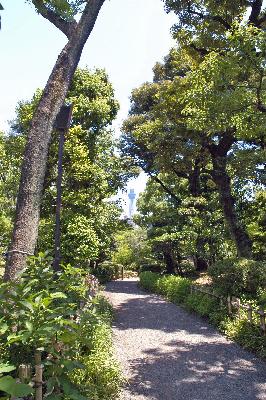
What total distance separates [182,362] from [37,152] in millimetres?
5851

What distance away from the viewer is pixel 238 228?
1543 cm

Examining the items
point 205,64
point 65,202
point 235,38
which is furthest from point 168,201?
point 235,38

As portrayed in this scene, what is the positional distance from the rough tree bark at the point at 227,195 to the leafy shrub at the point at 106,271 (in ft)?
44.7

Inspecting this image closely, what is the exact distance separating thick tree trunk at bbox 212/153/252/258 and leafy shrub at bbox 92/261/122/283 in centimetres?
1361

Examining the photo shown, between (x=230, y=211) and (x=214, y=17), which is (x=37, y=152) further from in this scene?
(x=230, y=211)

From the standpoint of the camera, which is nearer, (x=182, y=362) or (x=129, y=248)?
(x=182, y=362)

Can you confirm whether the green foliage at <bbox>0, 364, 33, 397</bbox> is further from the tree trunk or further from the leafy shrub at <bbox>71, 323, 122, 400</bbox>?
the tree trunk

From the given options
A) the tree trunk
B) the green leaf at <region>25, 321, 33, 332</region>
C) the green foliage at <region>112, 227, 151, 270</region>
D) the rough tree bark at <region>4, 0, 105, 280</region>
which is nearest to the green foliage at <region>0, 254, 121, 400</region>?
the green leaf at <region>25, 321, 33, 332</region>

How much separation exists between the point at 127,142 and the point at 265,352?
2003 centimetres

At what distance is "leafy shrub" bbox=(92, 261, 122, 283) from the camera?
2745 cm

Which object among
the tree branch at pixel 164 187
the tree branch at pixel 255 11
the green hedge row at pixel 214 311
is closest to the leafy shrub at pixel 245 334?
the green hedge row at pixel 214 311

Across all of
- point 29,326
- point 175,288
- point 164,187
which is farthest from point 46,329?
point 164,187

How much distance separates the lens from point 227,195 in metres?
15.7

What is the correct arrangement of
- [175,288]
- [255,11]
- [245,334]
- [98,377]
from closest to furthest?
[98,377] → [245,334] → [255,11] → [175,288]
